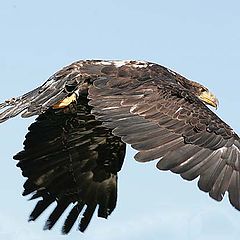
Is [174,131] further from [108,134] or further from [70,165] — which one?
[70,165]

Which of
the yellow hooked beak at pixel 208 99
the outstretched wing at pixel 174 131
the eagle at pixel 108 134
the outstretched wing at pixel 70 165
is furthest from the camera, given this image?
the yellow hooked beak at pixel 208 99

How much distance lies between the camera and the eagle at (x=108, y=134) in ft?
39.7

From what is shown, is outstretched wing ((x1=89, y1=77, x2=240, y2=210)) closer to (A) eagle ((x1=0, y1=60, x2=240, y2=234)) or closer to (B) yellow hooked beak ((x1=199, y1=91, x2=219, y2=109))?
(A) eagle ((x1=0, y1=60, x2=240, y2=234))

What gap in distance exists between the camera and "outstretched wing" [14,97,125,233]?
587 inches

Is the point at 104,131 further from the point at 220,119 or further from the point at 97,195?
the point at 220,119

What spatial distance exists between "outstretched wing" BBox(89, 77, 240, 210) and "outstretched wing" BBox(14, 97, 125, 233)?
172 cm

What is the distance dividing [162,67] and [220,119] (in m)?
1.94

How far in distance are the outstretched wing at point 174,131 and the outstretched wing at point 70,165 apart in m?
1.72

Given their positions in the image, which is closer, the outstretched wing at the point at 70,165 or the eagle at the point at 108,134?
the eagle at the point at 108,134

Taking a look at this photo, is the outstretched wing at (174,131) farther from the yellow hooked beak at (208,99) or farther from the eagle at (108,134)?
the yellow hooked beak at (208,99)

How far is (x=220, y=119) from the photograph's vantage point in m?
12.8

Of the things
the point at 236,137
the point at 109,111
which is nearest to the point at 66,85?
the point at 109,111

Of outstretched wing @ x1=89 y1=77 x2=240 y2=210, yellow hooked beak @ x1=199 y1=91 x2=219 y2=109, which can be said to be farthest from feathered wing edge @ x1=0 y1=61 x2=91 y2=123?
yellow hooked beak @ x1=199 y1=91 x2=219 y2=109

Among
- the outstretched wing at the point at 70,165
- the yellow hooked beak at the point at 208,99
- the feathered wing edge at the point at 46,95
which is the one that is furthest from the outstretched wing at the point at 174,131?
the yellow hooked beak at the point at 208,99
